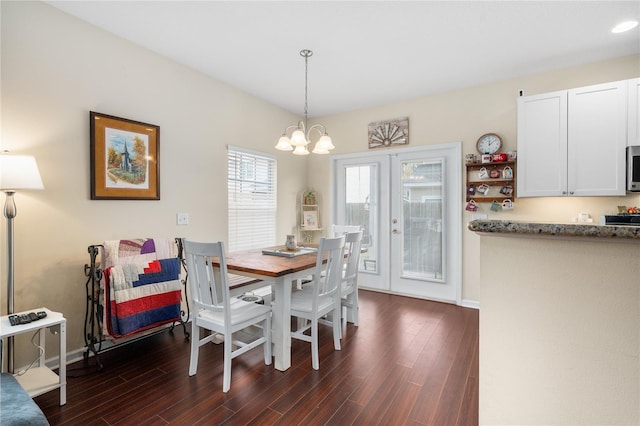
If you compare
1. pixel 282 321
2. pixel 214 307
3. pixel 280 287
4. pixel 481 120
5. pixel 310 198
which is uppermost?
pixel 481 120

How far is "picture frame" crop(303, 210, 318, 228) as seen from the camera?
468cm

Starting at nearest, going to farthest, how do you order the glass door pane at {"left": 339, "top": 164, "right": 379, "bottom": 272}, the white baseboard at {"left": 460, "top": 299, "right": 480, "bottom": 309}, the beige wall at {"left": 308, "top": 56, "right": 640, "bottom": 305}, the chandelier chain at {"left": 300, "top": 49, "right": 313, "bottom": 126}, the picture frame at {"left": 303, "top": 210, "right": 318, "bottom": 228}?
the chandelier chain at {"left": 300, "top": 49, "right": 313, "bottom": 126}, the beige wall at {"left": 308, "top": 56, "right": 640, "bottom": 305}, the white baseboard at {"left": 460, "top": 299, "right": 480, "bottom": 309}, the glass door pane at {"left": 339, "top": 164, "right": 379, "bottom": 272}, the picture frame at {"left": 303, "top": 210, "right": 318, "bottom": 228}

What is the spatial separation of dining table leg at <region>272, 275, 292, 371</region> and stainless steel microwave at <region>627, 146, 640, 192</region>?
310cm

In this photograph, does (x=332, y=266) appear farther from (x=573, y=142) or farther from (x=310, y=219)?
(x=573, y=142)

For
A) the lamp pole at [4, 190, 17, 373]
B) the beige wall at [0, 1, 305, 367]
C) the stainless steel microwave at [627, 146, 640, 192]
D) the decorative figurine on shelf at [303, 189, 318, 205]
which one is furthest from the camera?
the decorative figurine on shelf at [303, 189, 318, 205]

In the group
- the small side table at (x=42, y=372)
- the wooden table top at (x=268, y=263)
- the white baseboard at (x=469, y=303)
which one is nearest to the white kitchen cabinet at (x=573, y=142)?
the white baseboard at (x=469, y=303)

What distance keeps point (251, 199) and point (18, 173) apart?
7.85 feet

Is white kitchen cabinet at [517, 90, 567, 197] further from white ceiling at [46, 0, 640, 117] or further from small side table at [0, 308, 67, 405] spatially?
small side table at [0, 308, 67, 405]

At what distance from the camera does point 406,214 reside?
13.9 feet

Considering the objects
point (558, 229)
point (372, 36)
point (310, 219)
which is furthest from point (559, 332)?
point (310, 219)

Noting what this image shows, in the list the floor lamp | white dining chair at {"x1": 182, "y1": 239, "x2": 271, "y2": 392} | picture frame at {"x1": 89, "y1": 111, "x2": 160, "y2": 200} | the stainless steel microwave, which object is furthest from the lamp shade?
the stainless steel microwave

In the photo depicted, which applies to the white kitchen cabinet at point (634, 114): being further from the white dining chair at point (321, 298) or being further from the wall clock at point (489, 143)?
the white dining chair at point (321, 298)

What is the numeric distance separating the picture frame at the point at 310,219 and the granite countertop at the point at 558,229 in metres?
3.71

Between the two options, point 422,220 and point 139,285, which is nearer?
point 139,285
